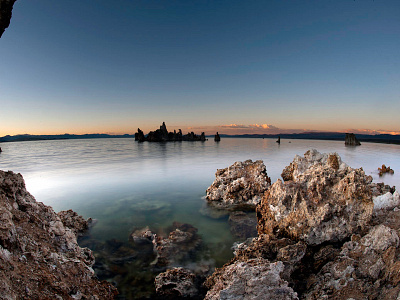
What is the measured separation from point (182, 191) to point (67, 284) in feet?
33.8

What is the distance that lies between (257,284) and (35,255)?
3.51 meters

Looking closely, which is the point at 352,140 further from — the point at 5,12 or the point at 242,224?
the point at 5,12

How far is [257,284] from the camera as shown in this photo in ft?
10.8

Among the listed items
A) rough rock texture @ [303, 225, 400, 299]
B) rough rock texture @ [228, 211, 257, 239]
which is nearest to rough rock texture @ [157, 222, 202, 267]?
rough rock texture @ [228, 211, 257, 239]

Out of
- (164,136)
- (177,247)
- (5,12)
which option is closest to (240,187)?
(177,247)

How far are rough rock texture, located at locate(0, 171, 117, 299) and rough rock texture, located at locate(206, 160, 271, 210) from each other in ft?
22.9

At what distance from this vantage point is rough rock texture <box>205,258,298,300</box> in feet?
10.6

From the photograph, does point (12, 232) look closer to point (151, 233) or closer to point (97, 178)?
point (151, 233)

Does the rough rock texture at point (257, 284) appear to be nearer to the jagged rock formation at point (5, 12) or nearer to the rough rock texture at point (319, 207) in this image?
the rough rock texture at point (319, 207)

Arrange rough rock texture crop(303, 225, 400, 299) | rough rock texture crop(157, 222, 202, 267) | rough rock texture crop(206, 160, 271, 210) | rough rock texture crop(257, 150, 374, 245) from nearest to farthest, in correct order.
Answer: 1. rough rock texture crop(303, 225, 400, 299)
2. rough rock texture crop(257, 150, 374, 245)
3. rough rock texture crop(157, 222, 202, 267)
4. rough rock texture crop(206, 160, 271, 210)

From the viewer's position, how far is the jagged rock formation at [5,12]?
324 centimetres

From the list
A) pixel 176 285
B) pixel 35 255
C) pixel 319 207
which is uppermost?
pixel 319 207

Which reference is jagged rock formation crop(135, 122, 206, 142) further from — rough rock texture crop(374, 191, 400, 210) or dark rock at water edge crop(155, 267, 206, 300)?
rough rock texture crop(374, 191, 400, 210)

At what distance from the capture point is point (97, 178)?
17375 millimetres
